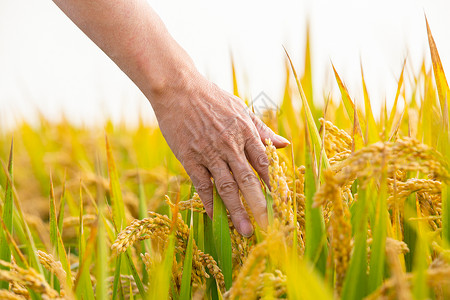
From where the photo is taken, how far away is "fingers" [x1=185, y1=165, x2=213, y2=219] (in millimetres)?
1284

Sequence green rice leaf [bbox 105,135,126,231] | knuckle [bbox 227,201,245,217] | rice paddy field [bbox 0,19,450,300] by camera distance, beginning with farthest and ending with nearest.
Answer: green rice leaf [bbox 105,135,126,231] → knuckle [bbox 227,201,245,217] → rice paddy field [bbox 0,19,450,300]

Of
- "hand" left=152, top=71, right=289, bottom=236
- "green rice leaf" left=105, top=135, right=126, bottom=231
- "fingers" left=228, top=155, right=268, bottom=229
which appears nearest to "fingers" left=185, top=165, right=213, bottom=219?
"hand" left=152, top=71, right=289, bottom=236

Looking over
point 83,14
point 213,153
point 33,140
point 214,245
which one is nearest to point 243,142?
point 213,153

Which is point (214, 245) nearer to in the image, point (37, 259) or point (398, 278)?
point (37, 259)

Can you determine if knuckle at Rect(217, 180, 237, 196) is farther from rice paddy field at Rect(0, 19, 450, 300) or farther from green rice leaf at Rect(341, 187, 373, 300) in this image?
green rice leaf at Rect(341, 187, 373, 300)

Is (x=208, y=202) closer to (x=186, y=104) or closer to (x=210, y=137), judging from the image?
(x=210, y=137)

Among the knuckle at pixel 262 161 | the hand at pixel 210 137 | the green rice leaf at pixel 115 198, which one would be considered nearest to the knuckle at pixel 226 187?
the hand at pixel 210 137

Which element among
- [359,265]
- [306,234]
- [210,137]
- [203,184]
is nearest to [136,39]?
[210,137]

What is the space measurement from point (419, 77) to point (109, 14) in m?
1.31

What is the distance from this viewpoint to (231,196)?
4.08ft

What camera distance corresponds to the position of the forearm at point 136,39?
4.06 feet

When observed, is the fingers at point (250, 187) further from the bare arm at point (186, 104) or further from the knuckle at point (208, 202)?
the knuckle at point (208, 202)

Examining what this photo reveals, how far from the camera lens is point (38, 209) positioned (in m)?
2.84

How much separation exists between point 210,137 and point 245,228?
34cm
